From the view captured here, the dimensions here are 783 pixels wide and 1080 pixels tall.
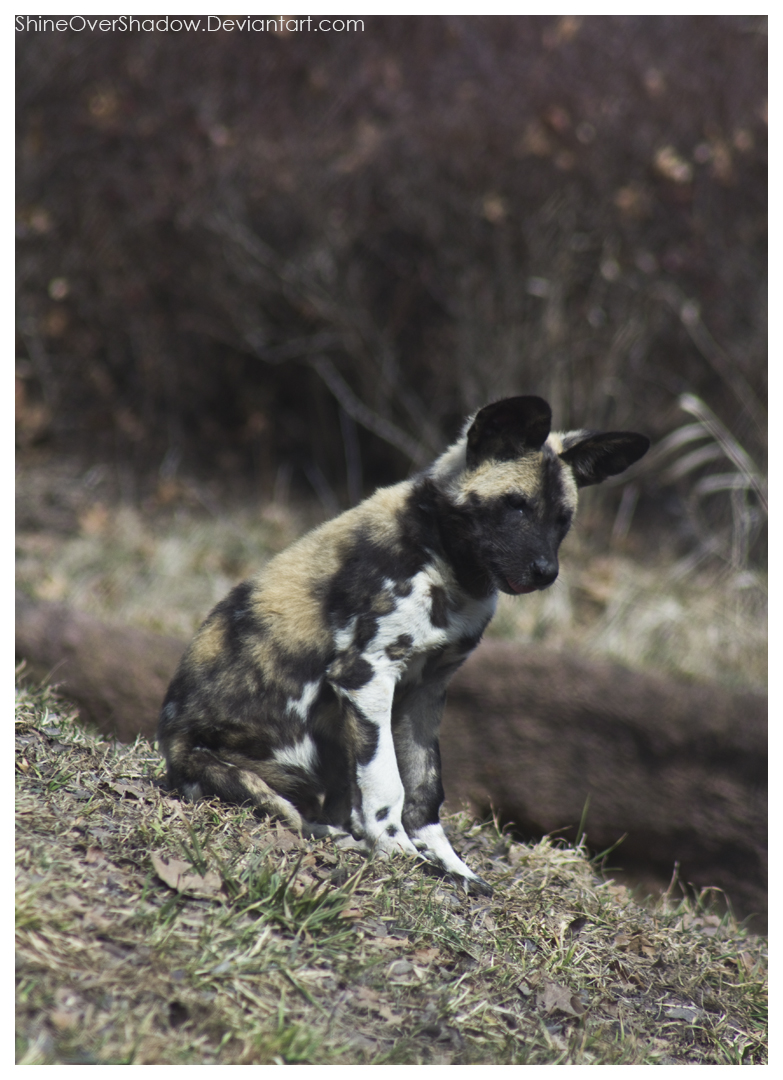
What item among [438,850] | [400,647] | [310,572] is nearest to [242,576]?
[310,572]

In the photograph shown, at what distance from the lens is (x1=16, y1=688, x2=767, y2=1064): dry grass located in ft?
9.29

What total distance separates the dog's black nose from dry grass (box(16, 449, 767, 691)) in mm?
3243

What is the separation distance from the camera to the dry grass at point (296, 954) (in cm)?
283

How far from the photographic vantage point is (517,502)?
161 inches

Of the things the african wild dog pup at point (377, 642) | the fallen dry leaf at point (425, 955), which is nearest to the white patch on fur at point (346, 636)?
the african wild dog pup at point (377, 642)

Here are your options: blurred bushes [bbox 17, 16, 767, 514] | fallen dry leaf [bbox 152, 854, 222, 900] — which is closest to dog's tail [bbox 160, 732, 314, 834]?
fallen dry leaf [bbox 152, 854, 222, 900]

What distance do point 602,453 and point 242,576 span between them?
4.89 m

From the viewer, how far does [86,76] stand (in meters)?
10.0

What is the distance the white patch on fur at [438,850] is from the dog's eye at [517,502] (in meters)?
1.37

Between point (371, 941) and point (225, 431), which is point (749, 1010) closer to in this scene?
point (371, 941)

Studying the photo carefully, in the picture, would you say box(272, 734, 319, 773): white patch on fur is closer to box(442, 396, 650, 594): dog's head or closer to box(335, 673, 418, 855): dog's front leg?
box(335, 673, 418, 855): dog's front leg

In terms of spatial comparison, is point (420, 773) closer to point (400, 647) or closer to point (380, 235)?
point (400, 647)

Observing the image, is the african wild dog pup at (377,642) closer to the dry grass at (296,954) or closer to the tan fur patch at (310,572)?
the tan fur patch at (310,572)

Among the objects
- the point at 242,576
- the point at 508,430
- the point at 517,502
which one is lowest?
the point at 242,576
